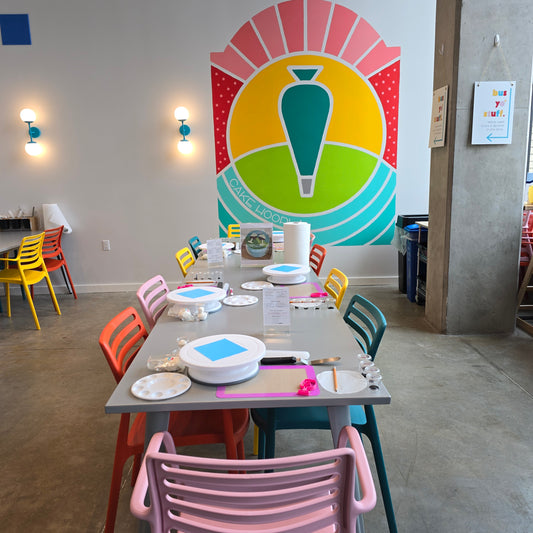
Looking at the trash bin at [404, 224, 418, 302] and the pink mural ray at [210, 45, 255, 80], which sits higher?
the pink mural ray at [210, 45, 255, 80]

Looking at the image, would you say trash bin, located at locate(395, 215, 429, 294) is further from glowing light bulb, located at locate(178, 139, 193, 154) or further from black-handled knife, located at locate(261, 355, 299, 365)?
black-handled knife, located at locate(261, 355, 299, 365)

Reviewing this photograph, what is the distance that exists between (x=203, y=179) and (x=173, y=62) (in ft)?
4.40

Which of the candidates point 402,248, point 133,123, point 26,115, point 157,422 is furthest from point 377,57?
point 157,422

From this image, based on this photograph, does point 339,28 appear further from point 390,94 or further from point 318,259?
point 318,259

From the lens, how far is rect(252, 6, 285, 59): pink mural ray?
5062 millimetres

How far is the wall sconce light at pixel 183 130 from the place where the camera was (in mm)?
5188

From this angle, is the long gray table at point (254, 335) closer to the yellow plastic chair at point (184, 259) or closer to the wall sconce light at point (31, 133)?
the yellow plastic chair at point (184, 259)

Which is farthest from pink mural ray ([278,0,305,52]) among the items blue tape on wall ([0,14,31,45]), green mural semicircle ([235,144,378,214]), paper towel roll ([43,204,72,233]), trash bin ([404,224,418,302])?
paper towel roll ([43,204,72,233])

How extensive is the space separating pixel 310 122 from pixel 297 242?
2.80 m

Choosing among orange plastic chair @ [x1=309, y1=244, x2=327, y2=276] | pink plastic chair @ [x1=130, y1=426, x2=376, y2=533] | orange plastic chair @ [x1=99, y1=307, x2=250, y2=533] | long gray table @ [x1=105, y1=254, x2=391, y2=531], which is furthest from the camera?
orange plastic chair @ [x1=309, y1=244, x2=327, y2=276]

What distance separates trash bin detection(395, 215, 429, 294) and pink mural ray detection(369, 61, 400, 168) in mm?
916

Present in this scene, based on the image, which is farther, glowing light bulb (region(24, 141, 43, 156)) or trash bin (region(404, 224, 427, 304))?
glowing light bulb (region(24, 141, 43, 156))

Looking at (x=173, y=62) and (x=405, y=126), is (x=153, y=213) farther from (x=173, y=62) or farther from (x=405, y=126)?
(x=405, y=126)

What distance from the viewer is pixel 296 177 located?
5.44 meters
